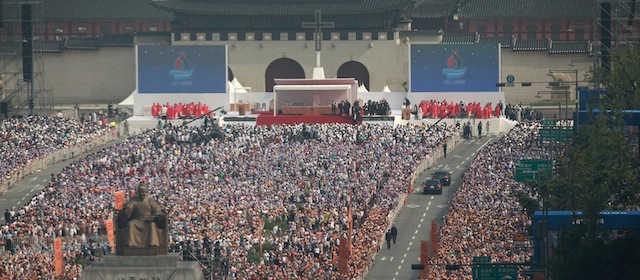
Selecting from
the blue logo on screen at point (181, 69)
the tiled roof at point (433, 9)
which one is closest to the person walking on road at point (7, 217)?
the blue logo on screen at point (181, 69)

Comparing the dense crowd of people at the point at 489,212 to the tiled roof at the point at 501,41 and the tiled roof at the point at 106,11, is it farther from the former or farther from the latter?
the tiled roof at the point at 106,11

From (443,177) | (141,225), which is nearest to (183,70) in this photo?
(443,177)

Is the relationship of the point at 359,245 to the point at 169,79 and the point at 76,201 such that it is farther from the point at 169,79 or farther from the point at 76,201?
the point at 169,79

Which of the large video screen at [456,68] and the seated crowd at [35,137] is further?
the large video screen at [456,68]

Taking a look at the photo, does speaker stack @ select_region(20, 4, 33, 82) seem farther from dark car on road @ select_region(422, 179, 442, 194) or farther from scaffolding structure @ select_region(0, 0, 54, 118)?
dark car on road @ select_region(422, 179, 442, 194)

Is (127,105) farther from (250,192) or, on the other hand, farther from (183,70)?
(250,192)

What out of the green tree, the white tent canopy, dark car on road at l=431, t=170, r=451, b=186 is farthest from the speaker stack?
the green tree

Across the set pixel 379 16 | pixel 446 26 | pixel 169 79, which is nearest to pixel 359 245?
pixel 169 79
